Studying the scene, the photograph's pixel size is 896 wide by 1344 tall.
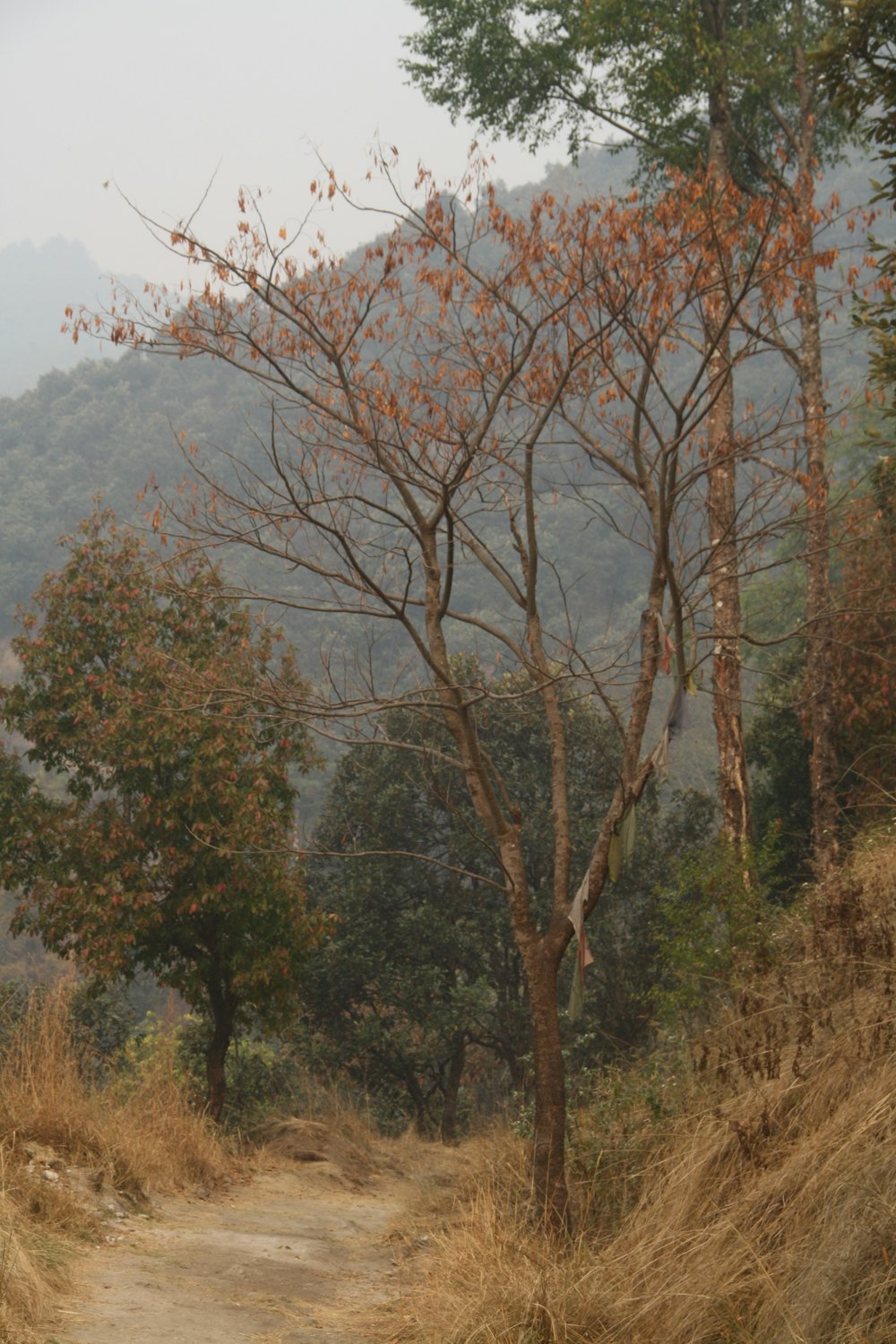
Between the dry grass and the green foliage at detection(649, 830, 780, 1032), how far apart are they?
3369 millimetres

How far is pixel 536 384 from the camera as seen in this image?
7590mm

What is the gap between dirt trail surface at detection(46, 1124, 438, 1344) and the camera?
478 centimetres

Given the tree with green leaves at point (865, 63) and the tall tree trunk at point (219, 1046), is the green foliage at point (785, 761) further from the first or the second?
the tree with green leaves at point (865, 63)

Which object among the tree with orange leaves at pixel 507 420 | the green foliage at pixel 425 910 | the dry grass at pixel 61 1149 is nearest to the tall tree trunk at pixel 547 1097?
the tree with orange leaves at pixel 507 420

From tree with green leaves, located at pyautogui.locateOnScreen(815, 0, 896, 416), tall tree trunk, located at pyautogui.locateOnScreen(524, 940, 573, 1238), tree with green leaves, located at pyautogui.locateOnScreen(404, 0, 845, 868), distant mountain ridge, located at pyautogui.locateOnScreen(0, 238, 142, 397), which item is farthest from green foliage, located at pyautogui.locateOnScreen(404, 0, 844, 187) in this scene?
distant mountain ridge, located at pyautogui.locateOnScreen(0, 238, 142, 397)

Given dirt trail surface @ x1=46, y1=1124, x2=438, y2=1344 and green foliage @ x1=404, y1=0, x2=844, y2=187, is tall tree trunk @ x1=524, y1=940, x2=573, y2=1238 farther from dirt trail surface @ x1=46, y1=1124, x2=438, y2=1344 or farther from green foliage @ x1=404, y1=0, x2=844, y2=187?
green foliage @ x1=404, y1=0, x2=844, y2=187

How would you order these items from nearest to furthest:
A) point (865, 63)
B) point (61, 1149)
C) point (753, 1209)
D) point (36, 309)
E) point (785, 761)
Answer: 1. point (753, 1209)
2. point (61, 1149)
3. point (865, 63)
4. point (785, 761)
5. point (36, 309)

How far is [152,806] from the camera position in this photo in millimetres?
11352

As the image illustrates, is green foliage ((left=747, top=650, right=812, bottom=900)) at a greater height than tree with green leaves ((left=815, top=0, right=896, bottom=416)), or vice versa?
tree with green leaves ((left=815, top=0, right=896, bottom=416))

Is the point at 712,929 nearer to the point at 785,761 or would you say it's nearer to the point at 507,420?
the point at 507,420

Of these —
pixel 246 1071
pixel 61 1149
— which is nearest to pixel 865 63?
pixel 61 1149

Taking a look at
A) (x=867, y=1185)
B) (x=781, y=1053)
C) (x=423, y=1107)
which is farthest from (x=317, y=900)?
(x=867, y=1185)

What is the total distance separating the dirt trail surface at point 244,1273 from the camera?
4.78 m

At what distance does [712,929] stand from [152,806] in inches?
206
